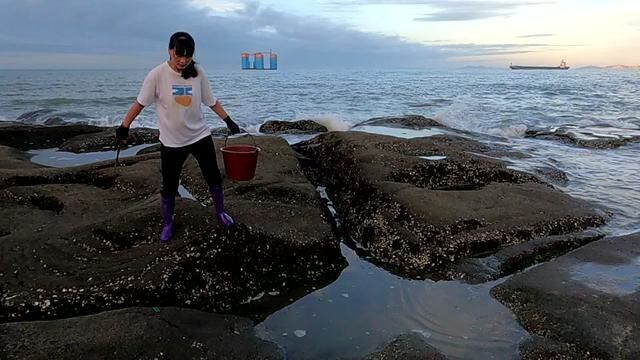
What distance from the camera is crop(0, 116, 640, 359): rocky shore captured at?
159 inches

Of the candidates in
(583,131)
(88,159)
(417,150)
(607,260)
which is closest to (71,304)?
(607,260)

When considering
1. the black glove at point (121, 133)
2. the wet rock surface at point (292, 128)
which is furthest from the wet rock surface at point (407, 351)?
the wet rock surface at point (292, 128)

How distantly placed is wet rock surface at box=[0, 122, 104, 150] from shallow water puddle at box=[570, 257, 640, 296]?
13.2m

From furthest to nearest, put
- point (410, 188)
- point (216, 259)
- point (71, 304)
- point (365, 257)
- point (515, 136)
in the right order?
1. point (515, 136)
2. point (410, 188)
3. point (365, 257)
4. point (216, 259)
5. point (71, 304)

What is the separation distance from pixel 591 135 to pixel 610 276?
544 inches

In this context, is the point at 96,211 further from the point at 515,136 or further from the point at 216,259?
the point at 515,136

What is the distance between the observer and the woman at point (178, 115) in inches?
192

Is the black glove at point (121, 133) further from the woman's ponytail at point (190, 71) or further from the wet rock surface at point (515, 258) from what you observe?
the wet rock surface at point (515, 258)

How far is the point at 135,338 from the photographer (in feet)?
12.4

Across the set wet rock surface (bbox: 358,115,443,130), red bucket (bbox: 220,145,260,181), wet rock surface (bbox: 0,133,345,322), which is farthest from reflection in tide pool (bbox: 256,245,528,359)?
wet rock surface (bbox: 358,115,443,130)

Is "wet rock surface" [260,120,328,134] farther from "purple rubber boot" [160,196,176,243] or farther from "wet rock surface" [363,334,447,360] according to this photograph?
"wet rock surface" [363,334,447,360]

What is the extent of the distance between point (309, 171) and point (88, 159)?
5.55m

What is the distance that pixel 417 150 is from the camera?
32.4 feet

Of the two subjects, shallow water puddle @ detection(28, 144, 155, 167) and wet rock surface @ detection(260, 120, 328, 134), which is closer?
shallow water puddle @ detection(28, 144, 155, 167)
